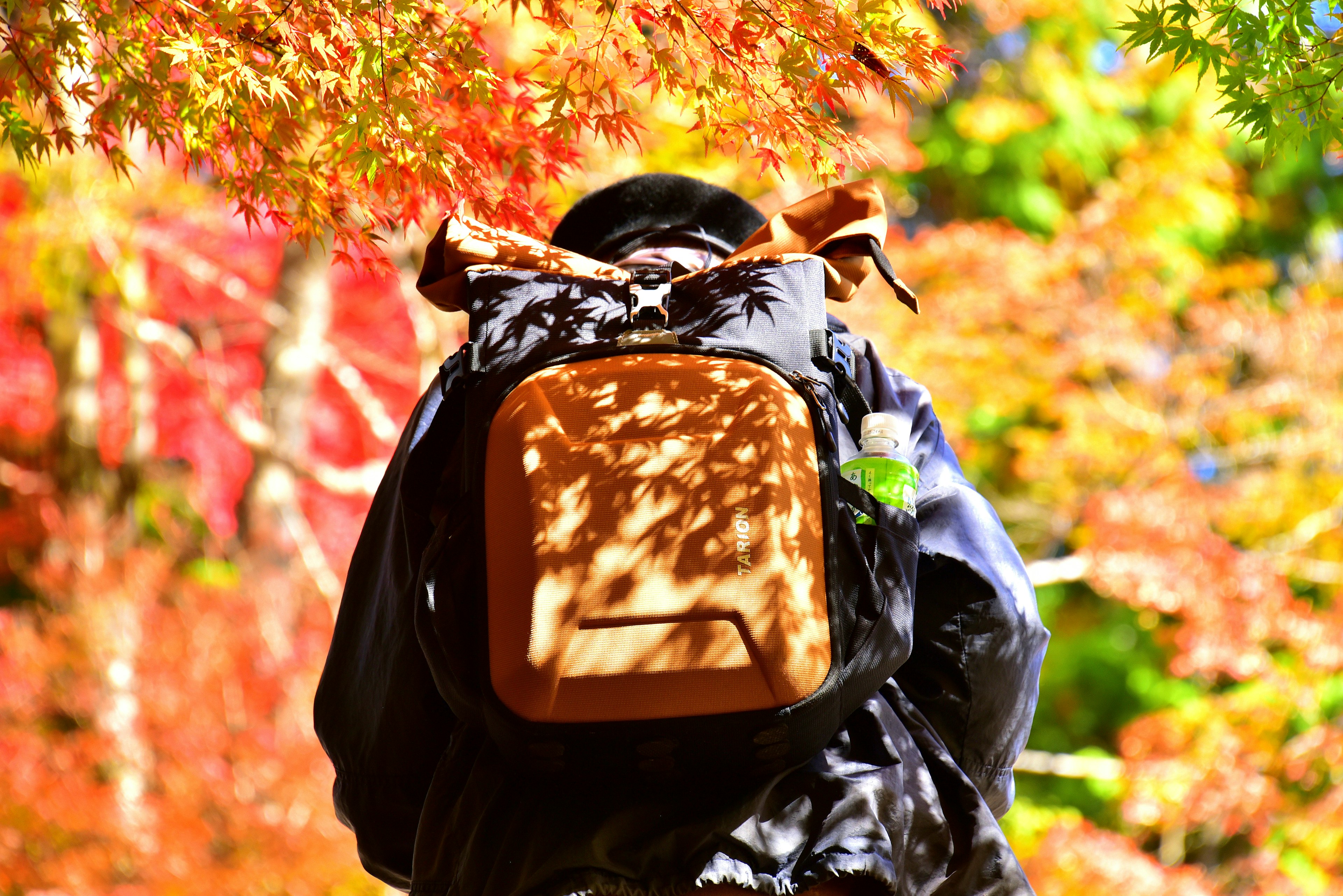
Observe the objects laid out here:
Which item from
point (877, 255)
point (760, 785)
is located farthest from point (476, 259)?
point (760, 785)

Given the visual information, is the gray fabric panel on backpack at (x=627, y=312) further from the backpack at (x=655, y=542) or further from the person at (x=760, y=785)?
the person at (x=760, y=785)

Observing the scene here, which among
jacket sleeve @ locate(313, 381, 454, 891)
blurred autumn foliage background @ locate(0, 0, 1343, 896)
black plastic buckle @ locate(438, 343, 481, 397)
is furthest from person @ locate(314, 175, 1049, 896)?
blurred autumn foliage background @ locate(0, 0, 1343, 896)

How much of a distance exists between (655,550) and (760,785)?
0.26 m

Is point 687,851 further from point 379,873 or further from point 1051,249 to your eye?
point 1051,249

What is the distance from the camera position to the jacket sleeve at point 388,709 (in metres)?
1.21

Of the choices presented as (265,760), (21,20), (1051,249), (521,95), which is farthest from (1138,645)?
(21,20)

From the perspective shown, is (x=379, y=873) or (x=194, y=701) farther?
(x=194, y=701)

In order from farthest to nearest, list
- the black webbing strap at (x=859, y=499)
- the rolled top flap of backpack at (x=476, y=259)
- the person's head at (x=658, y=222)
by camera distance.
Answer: the person's head at (x=658, y=222) < the rolled top flap of backpack at (x=476, y=259) < the black webbing strap at (x=859, y=499)

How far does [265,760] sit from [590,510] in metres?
3.78

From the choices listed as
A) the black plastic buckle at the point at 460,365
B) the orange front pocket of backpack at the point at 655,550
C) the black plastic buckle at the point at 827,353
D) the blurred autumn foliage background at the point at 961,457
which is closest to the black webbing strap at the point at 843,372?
the black plastic buckle at the point at 827,353

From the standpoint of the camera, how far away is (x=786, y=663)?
1025mm

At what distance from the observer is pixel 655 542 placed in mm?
1047

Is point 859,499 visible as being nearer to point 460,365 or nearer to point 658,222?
point 460,365

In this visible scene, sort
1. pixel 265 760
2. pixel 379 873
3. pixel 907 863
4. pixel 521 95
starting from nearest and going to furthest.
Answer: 1. pixel 907 863
2. pixel 379 873
3. pixel 521 95
4. pixel 265 760
